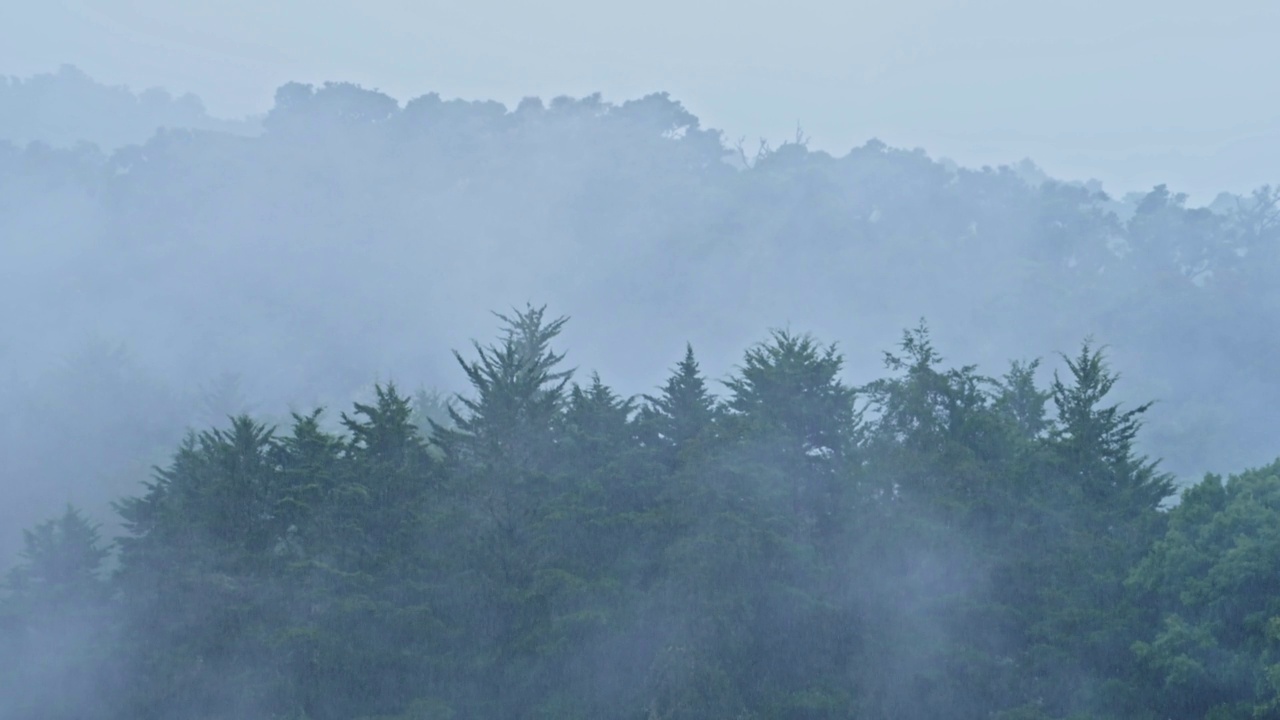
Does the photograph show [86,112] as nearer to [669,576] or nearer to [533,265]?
[533,265]

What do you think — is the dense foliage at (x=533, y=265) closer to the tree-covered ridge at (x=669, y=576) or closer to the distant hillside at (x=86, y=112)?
the tree-covered ridge at (x=669, y=576)

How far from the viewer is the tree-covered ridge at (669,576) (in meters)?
21.4

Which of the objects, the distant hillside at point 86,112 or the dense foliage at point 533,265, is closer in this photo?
the dense foliage at point 533,265

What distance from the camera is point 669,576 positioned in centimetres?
2297

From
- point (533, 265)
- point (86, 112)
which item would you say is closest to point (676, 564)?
point (533, 265)

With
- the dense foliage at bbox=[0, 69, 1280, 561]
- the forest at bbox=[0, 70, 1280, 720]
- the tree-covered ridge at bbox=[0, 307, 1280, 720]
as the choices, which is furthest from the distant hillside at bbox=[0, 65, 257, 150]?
the tree-covered ridge at bbox=[0, 307, 1280, 720]

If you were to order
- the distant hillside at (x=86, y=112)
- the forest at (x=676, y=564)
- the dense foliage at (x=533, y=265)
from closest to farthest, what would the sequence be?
the forest at (x=676, y=564)
the dense foliage at (x=533, y=265)
the distant hillside at (x=86, y=112)

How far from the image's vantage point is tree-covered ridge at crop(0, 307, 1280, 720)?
21375mm

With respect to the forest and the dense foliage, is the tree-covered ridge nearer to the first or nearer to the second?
the forest

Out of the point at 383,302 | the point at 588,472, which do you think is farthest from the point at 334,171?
the point at 588,472

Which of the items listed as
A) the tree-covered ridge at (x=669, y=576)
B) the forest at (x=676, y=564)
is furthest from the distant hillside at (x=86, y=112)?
the tree-covered ridge at (x=669, y=576)

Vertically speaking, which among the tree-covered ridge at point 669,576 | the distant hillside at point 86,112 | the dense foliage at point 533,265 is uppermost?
the distant hillside at point 86,112

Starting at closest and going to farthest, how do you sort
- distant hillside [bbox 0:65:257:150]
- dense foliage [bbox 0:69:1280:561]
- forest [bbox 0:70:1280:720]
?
forest [bbox 0:70:1280:720], dense foliage [bbox 0:69:1280:561], distant hillside [bbox 0:65:257:150]

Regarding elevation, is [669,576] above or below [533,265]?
below
